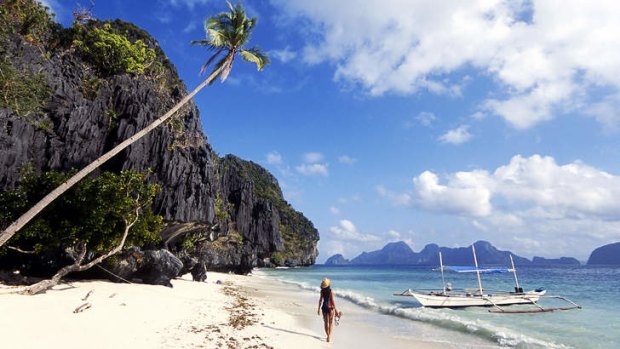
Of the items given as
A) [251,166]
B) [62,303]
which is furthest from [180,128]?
[251,166]

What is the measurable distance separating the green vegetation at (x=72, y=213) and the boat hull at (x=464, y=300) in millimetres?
18323

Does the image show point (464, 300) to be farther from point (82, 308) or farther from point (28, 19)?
point (28, 19)

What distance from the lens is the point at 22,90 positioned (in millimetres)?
16562

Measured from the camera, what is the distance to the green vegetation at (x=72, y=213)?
14.5m

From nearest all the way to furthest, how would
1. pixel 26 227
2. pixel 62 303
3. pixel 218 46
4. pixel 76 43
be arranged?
1. pixel 62 303
2. pixel 26 227
3. pixel 218 46
4. pixel 76 43

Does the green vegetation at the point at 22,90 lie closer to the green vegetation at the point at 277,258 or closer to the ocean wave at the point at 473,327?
the ocean wave at the point at 473,327

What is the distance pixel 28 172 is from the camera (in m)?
17.6

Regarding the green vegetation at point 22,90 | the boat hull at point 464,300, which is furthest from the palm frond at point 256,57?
the boat hull at point 464,300

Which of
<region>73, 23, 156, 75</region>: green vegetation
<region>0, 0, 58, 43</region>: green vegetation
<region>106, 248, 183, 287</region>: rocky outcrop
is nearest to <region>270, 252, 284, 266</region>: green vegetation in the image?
<region>73, 23, 156, 75</region>: green vegetation

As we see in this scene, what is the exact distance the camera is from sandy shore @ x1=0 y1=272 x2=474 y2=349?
8.34 m

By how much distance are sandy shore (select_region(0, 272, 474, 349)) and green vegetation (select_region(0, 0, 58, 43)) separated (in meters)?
16.6

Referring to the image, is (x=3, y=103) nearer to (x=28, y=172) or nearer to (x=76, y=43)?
(x=28, y=172)

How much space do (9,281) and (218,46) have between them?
1372cm

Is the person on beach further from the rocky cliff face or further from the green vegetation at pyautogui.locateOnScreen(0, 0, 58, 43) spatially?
the green vegetation at pyautogui.locateOnScreen(0, 0, 58, 43)
